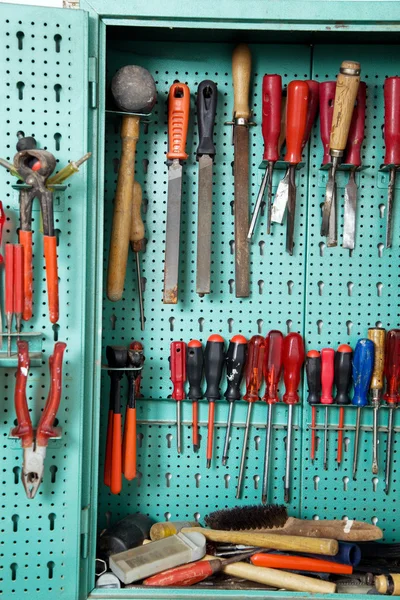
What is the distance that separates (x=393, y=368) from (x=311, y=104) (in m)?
0.73

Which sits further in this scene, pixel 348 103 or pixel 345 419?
pixel 345 419

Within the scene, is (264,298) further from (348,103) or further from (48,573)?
(48,573)

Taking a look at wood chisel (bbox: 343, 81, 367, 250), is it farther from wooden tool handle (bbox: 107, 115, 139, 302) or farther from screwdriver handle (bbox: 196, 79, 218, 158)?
wooden tool handle (bbox: 107, 115, 139, 302)

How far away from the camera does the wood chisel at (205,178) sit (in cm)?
180

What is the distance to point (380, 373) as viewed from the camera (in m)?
1.84

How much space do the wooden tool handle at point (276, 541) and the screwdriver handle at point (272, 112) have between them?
960mm

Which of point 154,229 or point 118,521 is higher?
point 154,229

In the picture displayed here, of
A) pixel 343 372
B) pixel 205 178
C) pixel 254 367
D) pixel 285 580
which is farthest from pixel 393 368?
pixel 205 178

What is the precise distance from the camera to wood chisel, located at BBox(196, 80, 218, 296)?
1.80 metres

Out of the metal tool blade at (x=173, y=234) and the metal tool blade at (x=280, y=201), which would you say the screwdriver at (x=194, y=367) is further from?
the metal tool blade at (x=280, y=201)

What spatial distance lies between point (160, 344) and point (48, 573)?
65cm

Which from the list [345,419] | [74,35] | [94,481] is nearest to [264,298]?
[345,419]

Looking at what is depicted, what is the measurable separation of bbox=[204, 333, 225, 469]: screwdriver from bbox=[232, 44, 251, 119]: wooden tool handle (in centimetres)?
60

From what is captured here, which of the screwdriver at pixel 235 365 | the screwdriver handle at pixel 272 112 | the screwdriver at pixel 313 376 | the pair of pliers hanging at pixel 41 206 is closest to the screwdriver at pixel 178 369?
the screwdriver at pixel 235 365
